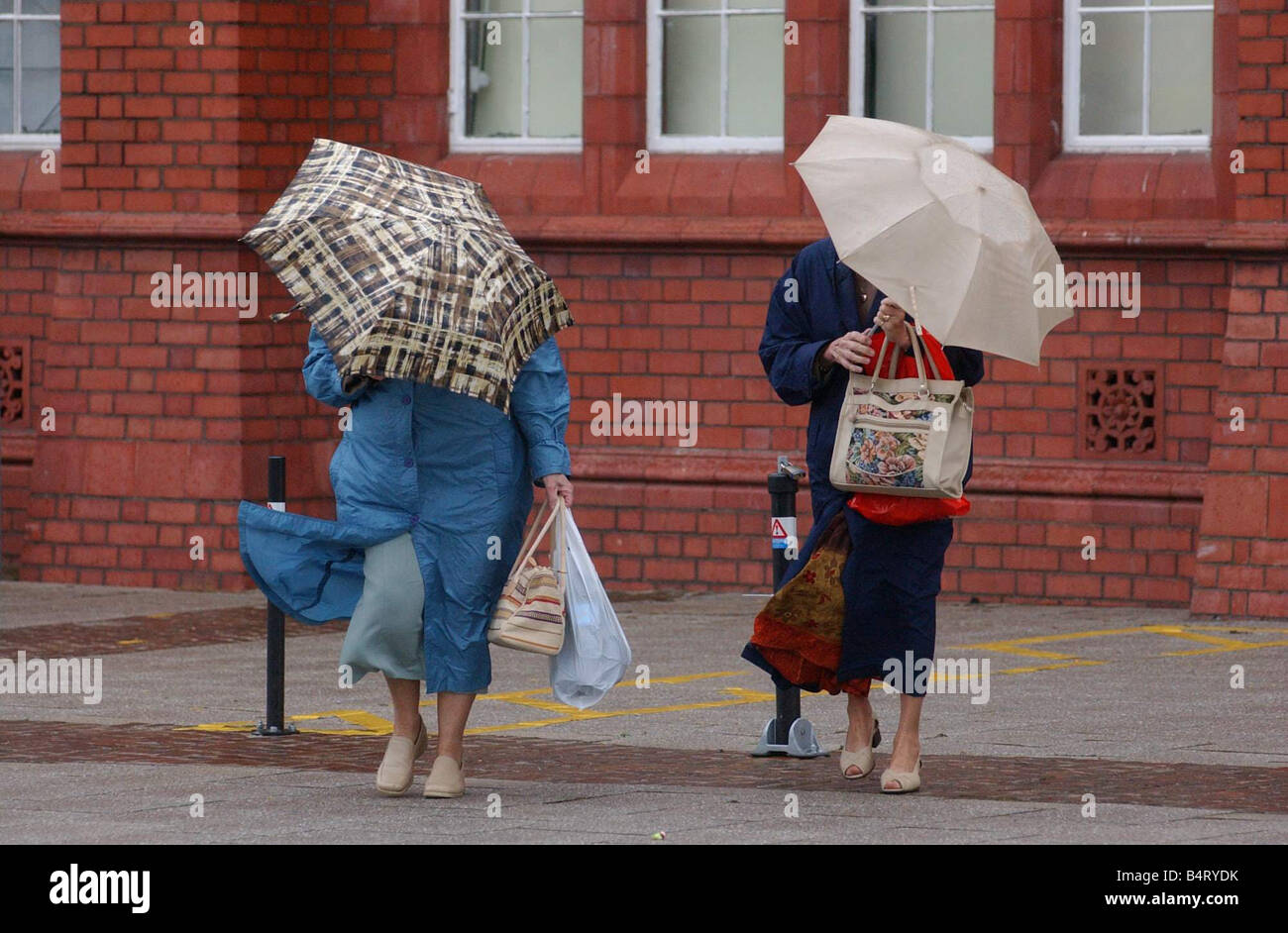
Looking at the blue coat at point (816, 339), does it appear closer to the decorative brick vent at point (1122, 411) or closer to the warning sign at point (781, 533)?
the warning sign at point (781, 533)

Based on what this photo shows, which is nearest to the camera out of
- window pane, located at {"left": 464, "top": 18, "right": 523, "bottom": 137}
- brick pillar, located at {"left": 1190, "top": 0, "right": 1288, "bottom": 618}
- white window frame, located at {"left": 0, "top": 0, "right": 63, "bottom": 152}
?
brick pillar, located at {"left": 1190, "top": 0, "right": 1288, "bottom": 618}

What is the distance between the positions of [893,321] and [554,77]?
7.76 m

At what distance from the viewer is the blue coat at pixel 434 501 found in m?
7.67

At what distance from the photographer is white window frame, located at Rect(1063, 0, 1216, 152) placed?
44.4ft

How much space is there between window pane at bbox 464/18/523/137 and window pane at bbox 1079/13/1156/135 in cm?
338

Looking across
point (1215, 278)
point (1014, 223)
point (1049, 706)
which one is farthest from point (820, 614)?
point (1215, 278)

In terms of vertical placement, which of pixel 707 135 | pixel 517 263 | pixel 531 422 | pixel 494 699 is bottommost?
pixel 494 699

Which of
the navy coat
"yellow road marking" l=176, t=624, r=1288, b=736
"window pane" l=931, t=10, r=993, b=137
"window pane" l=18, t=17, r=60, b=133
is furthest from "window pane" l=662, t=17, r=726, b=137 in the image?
the navy coat

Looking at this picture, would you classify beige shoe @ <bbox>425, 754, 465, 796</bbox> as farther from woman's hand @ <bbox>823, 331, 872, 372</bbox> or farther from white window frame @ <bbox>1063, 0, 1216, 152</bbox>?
white window frame @ <bbox>1063, 0, 1216, 152</bbox>

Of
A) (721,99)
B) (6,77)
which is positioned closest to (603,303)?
(721,99)

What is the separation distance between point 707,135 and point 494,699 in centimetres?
522

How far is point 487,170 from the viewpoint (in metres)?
15.0

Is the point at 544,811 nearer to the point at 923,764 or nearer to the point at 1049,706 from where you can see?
the point at 923,764

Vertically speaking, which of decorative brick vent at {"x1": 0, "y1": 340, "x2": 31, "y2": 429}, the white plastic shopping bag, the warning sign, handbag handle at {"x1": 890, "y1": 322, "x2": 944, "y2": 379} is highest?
handbag handle at {"x1": 890, "y1": 322, "x2": 944, "y2": 379}
